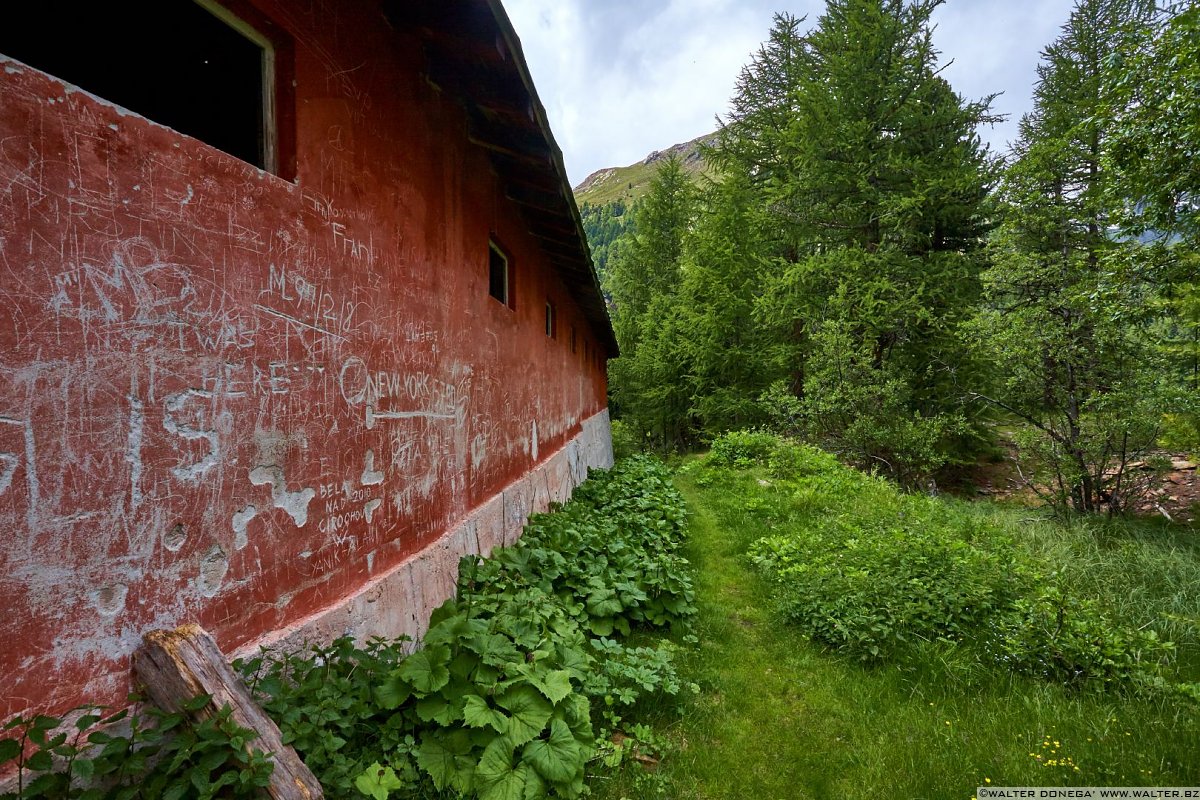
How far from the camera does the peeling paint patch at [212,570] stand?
1904 millimetres

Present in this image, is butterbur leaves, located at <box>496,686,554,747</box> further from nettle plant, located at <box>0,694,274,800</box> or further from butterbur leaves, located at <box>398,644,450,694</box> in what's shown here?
nettle plant, located at <box>0,694,274,800</box>

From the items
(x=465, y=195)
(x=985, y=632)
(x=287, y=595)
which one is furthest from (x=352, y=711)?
(x=985, y=632)

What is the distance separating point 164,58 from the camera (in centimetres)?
244

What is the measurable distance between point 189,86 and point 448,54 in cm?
153

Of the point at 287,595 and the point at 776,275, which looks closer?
the point at 287,595

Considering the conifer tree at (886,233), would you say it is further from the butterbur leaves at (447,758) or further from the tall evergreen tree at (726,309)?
the butterbur leaves at (447,758)

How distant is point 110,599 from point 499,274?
4.64m

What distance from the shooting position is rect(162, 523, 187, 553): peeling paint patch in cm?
178

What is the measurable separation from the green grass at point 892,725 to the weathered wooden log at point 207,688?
5.47ft

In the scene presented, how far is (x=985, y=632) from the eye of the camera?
4.14 metres

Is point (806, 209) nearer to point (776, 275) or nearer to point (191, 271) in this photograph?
point (776, 275)

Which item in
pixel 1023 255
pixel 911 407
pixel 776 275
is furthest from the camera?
pixel 776 275

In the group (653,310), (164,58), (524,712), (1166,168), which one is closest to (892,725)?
(524,712)

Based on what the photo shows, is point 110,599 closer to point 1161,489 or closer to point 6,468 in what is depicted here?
point 6,468
